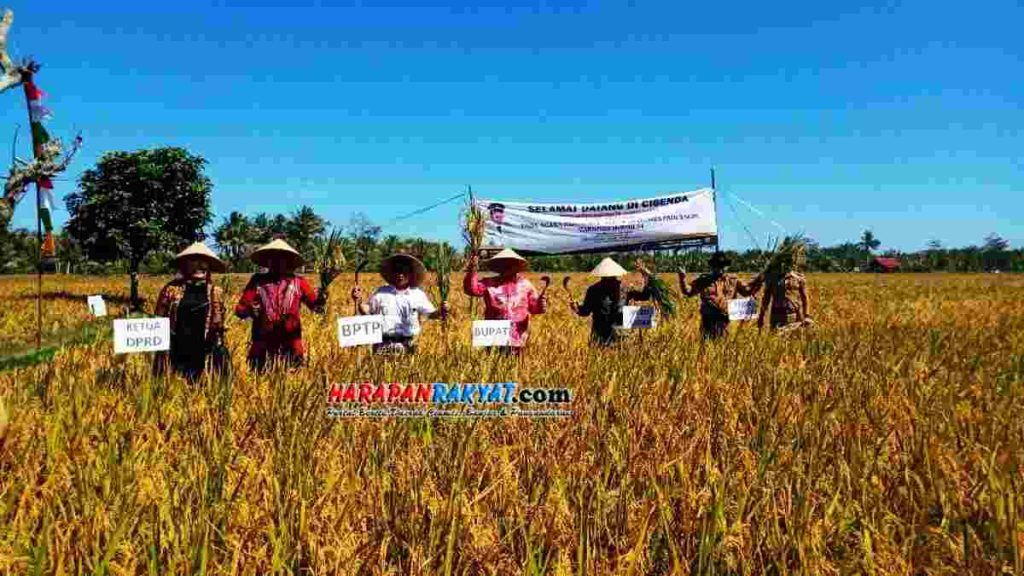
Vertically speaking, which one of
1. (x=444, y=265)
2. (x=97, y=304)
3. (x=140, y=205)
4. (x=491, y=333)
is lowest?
(x=491, y=333)

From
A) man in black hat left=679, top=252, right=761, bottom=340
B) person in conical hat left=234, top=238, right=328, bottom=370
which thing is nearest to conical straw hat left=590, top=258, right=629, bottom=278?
man in black hat left=679, top=252, right=761, bottom=340

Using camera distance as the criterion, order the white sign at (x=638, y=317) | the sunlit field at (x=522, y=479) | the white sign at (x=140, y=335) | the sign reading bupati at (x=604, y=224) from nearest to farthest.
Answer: the sunlit field at (x=522, y=479) → the white sign at (x=140, y=335) → the white sign at (x=638, y=317) → the sign reading bupati at (x=604, y=224)

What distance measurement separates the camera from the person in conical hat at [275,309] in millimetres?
5035

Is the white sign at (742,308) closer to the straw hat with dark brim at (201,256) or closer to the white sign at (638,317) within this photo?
the white sign at (638,317)

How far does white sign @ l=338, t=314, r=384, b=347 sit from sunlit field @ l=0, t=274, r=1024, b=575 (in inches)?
19.4

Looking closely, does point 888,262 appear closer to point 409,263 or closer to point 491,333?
point 409,263

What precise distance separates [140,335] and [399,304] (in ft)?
7.41

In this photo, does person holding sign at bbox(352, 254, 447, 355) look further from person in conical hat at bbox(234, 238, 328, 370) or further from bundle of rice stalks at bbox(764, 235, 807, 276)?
bundle of rice stalks at bbox(764, 235, 807, 276)

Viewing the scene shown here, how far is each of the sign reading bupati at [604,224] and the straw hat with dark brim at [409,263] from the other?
3.19 meters

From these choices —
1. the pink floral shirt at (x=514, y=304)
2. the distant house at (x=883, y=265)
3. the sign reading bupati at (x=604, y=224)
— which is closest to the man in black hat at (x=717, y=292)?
the pink floral shirt at (x=514, y=304)

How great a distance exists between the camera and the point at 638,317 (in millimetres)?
6258

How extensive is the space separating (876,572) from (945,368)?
3935mm

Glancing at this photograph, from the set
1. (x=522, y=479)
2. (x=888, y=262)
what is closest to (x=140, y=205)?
(x=522, y=479)

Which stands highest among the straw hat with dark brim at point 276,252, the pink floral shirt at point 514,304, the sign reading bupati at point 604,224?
the sign reading bupati at point 604,224
